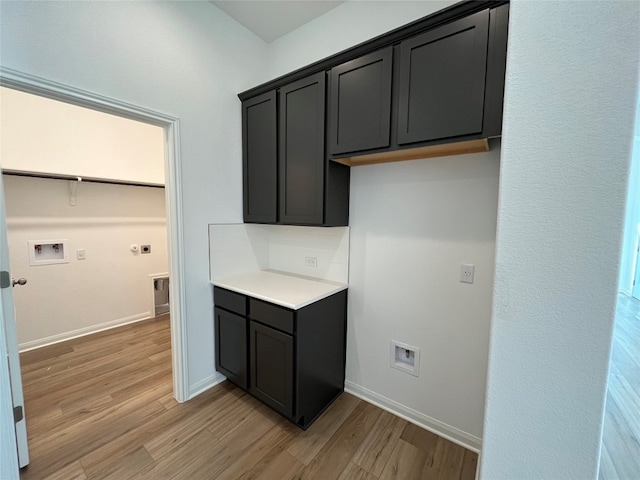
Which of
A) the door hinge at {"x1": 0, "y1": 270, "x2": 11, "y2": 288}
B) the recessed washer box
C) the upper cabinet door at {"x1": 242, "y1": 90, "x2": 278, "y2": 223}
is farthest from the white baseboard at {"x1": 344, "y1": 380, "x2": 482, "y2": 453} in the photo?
the recessed washer box

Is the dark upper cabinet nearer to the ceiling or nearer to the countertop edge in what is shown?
the countertop edge

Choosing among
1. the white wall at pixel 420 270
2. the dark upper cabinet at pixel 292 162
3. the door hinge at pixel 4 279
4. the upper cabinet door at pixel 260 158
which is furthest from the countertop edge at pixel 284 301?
the door hinge at pixel 4 279

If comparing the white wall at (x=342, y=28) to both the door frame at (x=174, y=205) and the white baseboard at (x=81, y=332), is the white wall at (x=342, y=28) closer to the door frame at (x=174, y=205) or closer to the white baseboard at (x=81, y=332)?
the door frame at (x=174, y=205)

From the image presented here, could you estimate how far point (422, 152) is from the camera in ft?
5.24

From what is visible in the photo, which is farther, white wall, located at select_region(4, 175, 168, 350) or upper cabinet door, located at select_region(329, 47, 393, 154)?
white wall, located at select_region(4, 175, 168, 350)

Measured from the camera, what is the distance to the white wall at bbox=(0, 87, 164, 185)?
2352 millimetres

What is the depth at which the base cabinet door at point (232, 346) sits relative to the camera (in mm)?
1983


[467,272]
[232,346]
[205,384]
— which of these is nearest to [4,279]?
[232,346]

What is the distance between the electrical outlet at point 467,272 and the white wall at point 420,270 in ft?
0.09

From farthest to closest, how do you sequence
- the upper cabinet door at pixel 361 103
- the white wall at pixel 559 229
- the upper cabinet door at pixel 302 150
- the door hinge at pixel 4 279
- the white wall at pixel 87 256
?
the white wall at pixel 87 256
the upper cabinet door at pixel 302 150
the upper cabinet door at pixel 361 103
the door hinge at pixel 4 279
the white wall at pixel 559 229

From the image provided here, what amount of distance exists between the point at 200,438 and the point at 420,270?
1.81 m

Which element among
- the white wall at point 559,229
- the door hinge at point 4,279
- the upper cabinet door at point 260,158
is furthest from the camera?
the upper cabinet door at point 260,158

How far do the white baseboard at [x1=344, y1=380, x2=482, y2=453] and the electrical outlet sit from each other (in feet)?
3.22

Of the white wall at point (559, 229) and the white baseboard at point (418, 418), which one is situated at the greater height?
the white wall at point (559, 229)
